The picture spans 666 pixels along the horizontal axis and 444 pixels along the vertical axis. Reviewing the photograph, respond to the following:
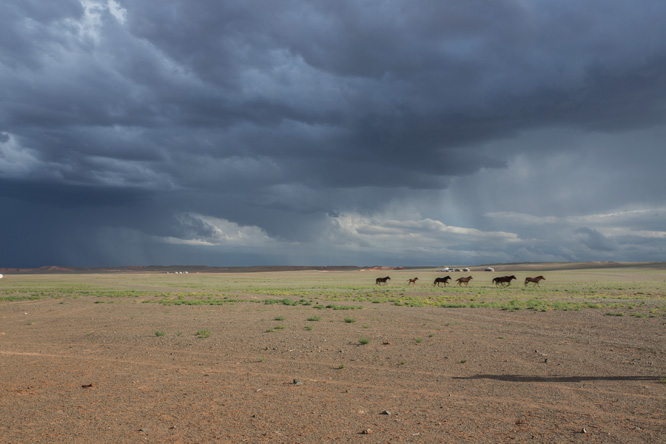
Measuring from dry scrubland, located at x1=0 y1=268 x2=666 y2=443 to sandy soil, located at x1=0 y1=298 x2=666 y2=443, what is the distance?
2.1 inches

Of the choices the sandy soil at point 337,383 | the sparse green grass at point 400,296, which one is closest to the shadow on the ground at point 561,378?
the sandy soil at point 337,383

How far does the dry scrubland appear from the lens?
8.51 m

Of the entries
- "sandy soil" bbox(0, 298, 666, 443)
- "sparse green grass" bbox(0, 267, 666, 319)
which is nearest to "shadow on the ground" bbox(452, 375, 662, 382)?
"sandy soil" bbox(0, 298, 666, 443)

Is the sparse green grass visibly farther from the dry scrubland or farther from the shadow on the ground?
the shadow on the ground

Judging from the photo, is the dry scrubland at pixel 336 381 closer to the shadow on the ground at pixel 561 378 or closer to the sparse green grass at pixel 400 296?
the shadow on the ground at pixel 561 378

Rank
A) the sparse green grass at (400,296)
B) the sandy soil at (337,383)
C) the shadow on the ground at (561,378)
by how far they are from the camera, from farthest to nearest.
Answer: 1. the sparse green grass at (400,296)
2. the shadow on the ground at (561,378)
3. the sandy soil at (337,383)

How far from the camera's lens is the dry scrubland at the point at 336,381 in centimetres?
851

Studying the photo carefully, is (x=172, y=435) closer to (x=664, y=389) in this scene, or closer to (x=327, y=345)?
(x=327, y=345)

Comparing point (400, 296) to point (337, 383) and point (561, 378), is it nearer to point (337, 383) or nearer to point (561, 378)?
point (561, 378)

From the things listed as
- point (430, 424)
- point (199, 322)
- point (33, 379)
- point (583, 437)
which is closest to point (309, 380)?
point (430, 424)

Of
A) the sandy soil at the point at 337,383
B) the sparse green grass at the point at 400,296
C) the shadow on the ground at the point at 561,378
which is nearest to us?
the sandy soil at the point at 337,383

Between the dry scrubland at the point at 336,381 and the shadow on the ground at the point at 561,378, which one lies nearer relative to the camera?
the dry scrubland at the point at 336,381

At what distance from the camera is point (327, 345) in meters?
17.3

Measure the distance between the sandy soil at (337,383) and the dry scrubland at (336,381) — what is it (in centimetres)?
5
